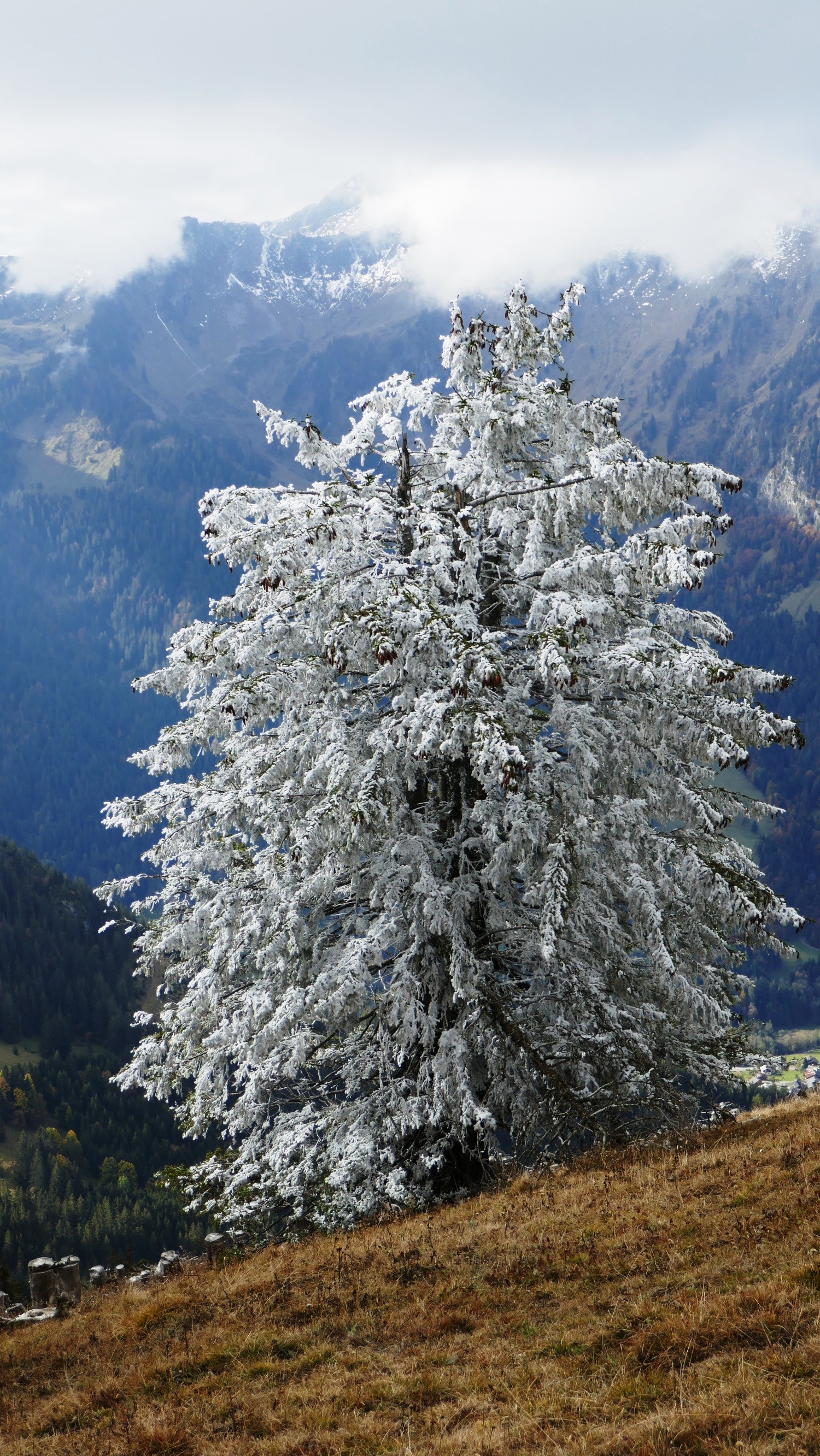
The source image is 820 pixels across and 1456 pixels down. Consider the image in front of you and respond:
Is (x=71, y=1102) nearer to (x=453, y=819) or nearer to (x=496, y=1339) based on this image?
(x=453, y=819)

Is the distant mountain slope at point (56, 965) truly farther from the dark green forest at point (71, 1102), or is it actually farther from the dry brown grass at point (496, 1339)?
the dry brown grass at point (496, 1339)

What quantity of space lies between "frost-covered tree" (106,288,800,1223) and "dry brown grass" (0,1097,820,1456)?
87.2 inches

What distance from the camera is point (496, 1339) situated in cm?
602

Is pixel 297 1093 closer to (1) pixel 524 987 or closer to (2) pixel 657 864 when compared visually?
(1) pixel 524 987

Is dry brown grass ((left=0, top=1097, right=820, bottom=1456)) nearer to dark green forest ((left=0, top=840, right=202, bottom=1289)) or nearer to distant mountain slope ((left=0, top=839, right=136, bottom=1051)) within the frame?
dark green forest ((left=0, top=840, right=202, bottom=1289))

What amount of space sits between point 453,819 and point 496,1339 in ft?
24.0

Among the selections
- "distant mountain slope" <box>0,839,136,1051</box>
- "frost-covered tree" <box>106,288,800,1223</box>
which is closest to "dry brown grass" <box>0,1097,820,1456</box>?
"frost-covered tree" <box>106,288,800,1223</box>

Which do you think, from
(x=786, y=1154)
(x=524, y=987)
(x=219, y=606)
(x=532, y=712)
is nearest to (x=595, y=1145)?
(x=524, y=987)

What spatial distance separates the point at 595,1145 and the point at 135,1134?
132 meters

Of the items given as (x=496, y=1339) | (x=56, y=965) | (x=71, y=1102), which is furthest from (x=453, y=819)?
(x=56, y=965)

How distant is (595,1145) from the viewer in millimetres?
11078

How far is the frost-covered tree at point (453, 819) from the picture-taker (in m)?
10.5

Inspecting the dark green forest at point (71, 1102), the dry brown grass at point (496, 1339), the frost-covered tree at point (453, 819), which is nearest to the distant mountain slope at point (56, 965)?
the dark green forest at point (71, 1102)

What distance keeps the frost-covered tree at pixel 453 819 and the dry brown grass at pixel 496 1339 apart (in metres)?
2.22
